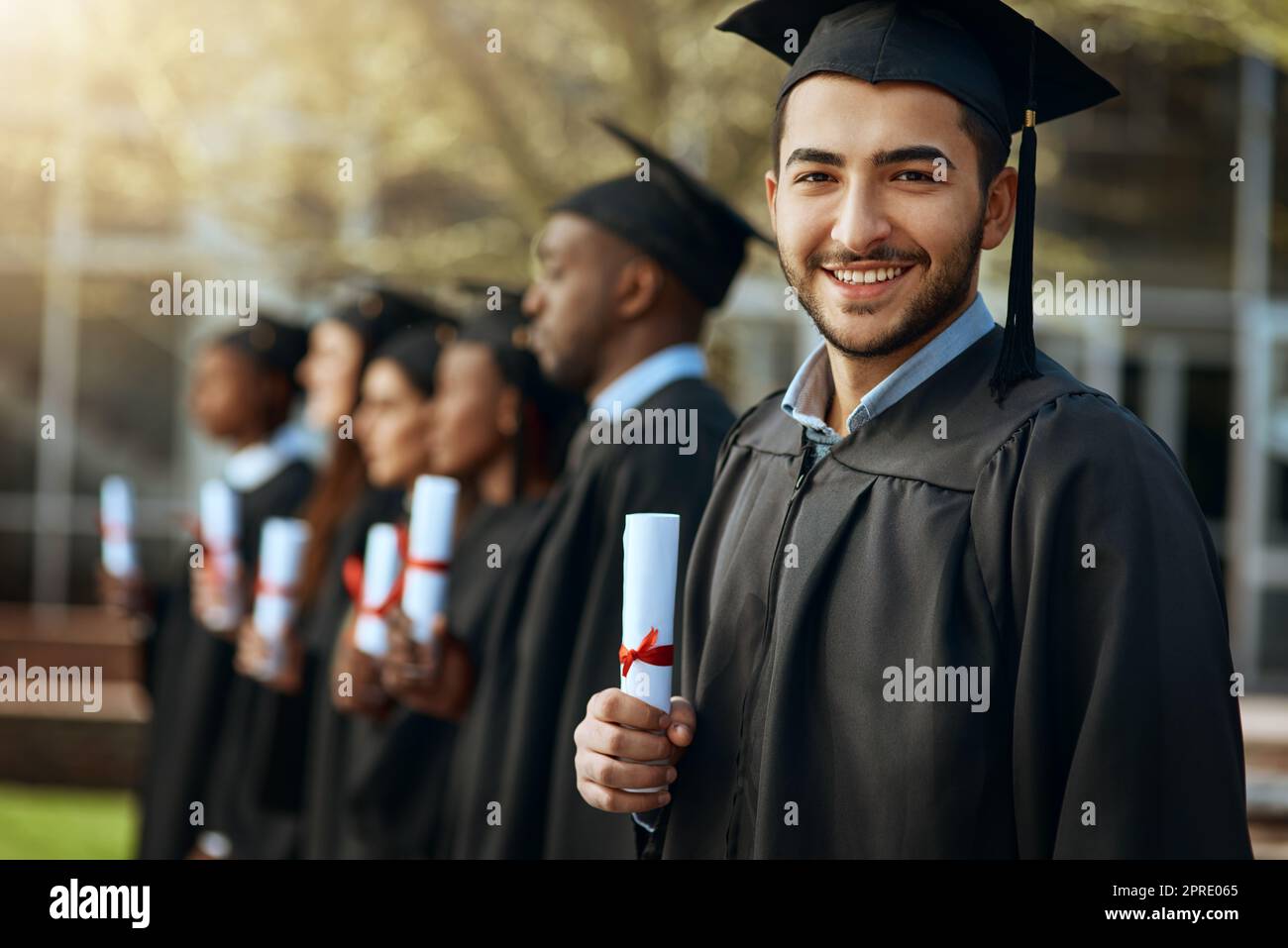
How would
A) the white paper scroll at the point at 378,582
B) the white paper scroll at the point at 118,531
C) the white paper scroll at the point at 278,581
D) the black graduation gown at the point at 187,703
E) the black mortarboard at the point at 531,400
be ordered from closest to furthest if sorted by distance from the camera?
1. the white paper scroll at the point at 378,582
2. the black mortarboard at the point at 531,400
3. the white paper scroll at the point at 278,581
4. the white paper scroll at the point at 118,531
5. the black graduation gown at the point at 187,703

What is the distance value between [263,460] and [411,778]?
214 cm

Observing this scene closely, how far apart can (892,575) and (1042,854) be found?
381mm

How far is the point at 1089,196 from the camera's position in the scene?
414 inches

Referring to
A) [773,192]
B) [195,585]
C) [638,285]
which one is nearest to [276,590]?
[195,585]

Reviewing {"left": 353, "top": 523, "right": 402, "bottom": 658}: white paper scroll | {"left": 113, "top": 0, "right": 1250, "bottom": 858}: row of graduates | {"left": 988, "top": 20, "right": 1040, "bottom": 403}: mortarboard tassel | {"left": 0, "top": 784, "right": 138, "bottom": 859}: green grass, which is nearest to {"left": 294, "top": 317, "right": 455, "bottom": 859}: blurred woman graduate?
{"left": 353, "top": 523, "right": 402, "bottom": 658}: white paper scroll

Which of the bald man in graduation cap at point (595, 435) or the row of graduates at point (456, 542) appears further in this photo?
the row of graduates at point (456, 542)

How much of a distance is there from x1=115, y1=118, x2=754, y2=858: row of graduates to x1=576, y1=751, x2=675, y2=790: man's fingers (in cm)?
37

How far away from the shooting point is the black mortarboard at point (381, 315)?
5137 millimetres

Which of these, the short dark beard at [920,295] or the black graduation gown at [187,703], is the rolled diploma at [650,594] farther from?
the black graduation gown at [187,703]

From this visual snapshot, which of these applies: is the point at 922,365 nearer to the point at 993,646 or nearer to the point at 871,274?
the point at 871,274

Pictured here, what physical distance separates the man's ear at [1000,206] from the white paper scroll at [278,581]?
273 centimetres

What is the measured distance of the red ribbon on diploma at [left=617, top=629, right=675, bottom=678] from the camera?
78.4 inches

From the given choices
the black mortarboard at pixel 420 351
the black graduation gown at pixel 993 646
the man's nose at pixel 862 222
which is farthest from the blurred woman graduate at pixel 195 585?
the man's nose at pixel 862 222

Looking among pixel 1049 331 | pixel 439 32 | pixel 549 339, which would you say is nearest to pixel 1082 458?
pixel 549 339
